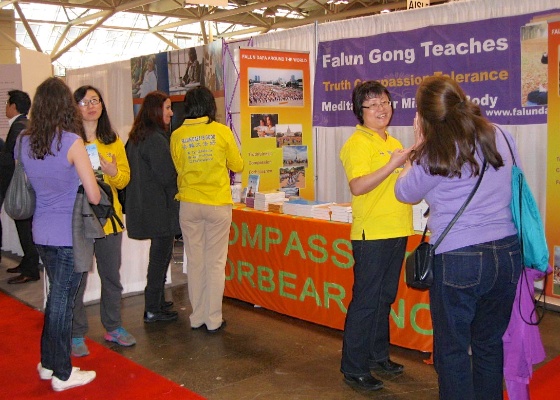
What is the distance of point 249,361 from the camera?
3344 mm

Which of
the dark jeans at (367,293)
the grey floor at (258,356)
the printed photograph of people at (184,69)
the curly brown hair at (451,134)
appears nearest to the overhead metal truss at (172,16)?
the printed photograph of people at (184,69)

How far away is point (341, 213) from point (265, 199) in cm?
75

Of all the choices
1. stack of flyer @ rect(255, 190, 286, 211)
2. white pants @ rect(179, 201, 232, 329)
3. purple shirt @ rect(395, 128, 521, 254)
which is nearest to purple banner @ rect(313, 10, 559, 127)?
stack of flyer @ rect(255, 190, 286, 211)

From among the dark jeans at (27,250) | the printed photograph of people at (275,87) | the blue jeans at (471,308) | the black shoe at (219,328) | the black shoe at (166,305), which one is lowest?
the black shoe at (219,328)

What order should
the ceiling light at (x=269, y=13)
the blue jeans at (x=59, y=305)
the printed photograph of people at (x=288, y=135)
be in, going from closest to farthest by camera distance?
the blue jeans at (x=59, y=305)
the printed photograph of people at (x=288, y=135)
the ceiling light at (x=269, y=13)

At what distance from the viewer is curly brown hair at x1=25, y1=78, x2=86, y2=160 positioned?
271 centimetres

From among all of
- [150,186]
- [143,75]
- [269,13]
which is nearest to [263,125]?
[150,186]

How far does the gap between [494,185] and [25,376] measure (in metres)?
2.60

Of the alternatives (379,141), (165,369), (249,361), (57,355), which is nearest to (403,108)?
(379,141)

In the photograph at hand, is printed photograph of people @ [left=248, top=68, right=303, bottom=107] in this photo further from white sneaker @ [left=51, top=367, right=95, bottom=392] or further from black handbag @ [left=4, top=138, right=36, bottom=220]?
white sneaker @ [left=51, top=367, right=95, bottom=392]

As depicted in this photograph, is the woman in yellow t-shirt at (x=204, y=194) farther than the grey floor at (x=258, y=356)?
Yes

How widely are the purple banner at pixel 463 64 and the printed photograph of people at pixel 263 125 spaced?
0.75m

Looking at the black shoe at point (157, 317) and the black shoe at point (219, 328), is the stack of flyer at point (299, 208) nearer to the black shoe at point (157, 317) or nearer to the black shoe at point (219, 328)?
the black shoe at point (219, 328)

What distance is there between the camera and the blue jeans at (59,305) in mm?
2830
